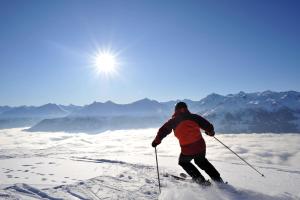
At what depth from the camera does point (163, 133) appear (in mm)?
6938

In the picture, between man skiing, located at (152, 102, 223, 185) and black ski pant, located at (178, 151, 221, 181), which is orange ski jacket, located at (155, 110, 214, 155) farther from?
black ski pant, located at (178, 151, 221, 181)

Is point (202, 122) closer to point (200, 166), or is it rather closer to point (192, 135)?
point (192, 135)

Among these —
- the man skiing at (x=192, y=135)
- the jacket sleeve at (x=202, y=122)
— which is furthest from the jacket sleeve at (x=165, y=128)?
the jacket sleeve at (x=202, y=122)

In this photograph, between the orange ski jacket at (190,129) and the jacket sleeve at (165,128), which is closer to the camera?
the orange ski jacket at (190,129)

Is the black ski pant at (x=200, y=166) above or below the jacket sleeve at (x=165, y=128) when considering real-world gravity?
below

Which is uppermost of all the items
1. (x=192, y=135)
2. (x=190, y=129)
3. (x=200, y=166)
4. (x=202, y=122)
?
(x=202, y=122)

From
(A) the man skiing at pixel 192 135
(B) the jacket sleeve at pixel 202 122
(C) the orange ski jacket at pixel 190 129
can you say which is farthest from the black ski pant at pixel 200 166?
(B) the jacket sleeve at pixel 202 122

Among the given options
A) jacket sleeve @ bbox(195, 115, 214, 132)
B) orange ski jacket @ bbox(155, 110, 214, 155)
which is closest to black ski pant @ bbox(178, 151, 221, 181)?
orange ski jacket @ bbox(155, 110, 214, 155)

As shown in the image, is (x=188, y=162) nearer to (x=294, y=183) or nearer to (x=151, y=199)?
(x=151, y=199)

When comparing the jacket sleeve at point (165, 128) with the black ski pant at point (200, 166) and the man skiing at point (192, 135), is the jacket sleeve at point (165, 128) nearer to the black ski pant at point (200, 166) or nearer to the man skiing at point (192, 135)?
the man skiing at point (192, 135)

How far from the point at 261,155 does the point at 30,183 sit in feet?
251

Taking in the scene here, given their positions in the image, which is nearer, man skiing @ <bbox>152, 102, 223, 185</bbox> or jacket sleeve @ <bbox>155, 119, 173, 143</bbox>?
man skiing @ <bbox>152, 102, 223, 185</bbox>

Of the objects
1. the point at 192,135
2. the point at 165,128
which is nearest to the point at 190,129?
the point at 192,135

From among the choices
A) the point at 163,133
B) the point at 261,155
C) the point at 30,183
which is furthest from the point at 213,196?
the point at 261,155
